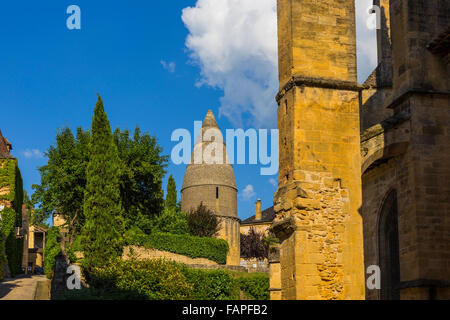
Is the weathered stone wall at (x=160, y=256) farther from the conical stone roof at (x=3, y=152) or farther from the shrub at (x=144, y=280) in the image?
the shrub at (x=144, y=280)

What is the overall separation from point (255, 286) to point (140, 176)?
11.5 metres

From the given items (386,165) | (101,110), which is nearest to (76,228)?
(101,110)

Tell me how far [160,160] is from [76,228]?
6743 mm

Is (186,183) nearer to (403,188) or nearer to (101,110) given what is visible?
(101,110)

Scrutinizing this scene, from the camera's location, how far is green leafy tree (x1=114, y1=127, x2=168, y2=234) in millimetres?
37969

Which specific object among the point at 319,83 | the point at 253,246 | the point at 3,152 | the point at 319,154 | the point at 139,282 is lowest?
the point at 139,282

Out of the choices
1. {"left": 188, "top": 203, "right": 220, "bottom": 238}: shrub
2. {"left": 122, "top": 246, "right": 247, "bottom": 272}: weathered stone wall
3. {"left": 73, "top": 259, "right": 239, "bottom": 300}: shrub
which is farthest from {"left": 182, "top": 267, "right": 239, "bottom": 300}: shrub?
{"left": 188, "top": 203, "right": 220, "bottom": 238}: shrub

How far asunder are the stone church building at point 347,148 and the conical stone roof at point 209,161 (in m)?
44.3

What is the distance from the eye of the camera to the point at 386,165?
15875mm

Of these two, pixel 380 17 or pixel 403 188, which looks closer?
pixel 403 188

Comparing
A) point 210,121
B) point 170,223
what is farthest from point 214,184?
point 170,223

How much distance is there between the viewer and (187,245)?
3962cm

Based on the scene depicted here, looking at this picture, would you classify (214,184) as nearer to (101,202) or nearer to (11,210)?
(11,210)
